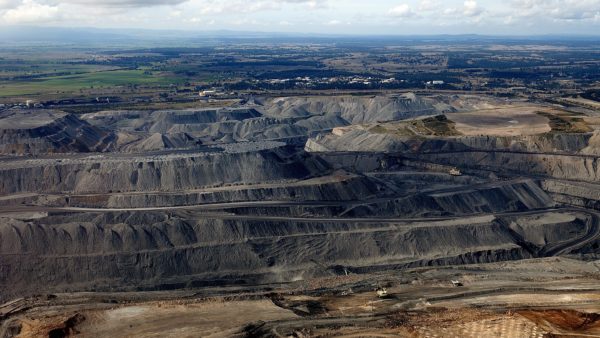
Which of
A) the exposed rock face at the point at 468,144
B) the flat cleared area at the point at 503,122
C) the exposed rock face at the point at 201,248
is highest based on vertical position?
the flat cleared area at the point at 503,122

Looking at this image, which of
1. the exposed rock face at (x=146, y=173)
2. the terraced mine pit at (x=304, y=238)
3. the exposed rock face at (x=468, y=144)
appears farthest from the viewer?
the exposed rock face at (x=468, y=144)

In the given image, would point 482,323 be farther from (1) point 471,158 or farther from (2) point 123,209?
(1) point 471,158

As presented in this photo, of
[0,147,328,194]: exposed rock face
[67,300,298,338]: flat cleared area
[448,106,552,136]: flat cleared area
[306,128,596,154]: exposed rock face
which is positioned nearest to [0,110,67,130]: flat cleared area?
[0,147,328,194]: exposed rock face

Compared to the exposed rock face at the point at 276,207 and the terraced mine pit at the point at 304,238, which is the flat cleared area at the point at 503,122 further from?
the exposed rock face at the point at 276,207

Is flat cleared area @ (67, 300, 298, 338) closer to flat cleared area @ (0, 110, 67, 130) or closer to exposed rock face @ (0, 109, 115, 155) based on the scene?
exposed rock face @ (0, 109, 115, 155)

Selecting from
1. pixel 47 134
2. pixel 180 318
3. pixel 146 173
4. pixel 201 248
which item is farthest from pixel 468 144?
pixel 47 134

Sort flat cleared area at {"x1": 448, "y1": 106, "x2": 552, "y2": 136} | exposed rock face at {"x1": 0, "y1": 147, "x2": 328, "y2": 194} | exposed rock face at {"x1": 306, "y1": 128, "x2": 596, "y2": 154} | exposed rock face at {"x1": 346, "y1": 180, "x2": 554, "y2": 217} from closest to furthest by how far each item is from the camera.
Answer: exposed rock face at {"x1": 346, "y1": 180, "x2": 554, "y2": 217}
exposed rock face at {"x1": 0, "y1": 147, "x2": 328, "y2": 194}
exposed rock face at {"x1": 306, "y1": 128, "x2": 596, "y2": 154}
flat cleared area at {"x1": 448, "y1": 106, "x2": 552, "y2": 136}

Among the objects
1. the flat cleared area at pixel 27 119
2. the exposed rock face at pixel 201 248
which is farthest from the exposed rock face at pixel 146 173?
the flat cleared area at pixel 27 119

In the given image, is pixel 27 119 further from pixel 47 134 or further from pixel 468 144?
pixel 468 144
